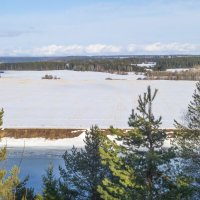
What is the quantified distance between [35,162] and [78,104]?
30014 millimetres

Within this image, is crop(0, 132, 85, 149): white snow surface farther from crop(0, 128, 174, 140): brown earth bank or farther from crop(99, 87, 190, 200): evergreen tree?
crop(99, 87, 190, 200): evergreen tree

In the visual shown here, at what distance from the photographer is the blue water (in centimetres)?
2517

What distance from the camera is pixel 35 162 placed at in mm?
31266

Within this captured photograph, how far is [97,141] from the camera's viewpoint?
1538cm

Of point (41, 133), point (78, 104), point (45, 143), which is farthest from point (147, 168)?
point (78, 104)

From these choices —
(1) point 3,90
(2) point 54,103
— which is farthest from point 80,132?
(1) point 3,90

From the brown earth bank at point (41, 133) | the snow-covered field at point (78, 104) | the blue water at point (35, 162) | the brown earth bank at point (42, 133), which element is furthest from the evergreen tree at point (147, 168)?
the snow-covered field at point (78, 104)

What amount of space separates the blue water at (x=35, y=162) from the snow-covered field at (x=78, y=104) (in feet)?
31.2

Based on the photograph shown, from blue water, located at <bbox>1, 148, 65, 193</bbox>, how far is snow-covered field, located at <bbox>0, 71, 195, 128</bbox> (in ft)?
31.2

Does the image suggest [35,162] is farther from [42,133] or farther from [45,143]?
[42,133]

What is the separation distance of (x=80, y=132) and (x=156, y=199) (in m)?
33.6

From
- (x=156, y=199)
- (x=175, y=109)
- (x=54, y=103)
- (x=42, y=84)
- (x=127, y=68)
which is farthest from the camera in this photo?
(x=127, y=68)

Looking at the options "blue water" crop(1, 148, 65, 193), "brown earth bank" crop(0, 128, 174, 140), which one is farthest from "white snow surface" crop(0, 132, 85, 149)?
"blue water" crop(1, 148, 65, 193)

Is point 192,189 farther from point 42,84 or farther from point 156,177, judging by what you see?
point 42,84
